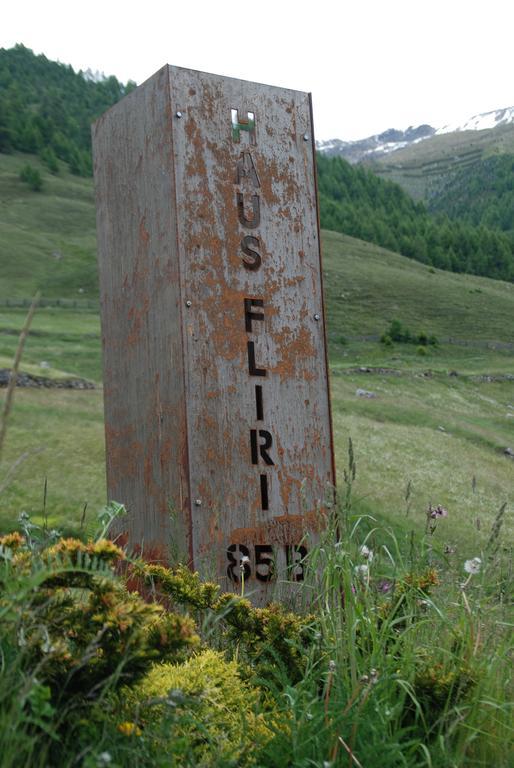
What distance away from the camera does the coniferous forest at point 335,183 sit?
114250 mm

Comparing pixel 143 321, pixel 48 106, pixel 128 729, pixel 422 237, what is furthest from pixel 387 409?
pixel 48 106

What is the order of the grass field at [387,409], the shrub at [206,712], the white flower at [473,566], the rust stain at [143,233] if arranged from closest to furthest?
1. the shrub at [206,712]
2. the white flower at [473,566]
3. the rust stain at [143,233]
4. the grass field at [387,409]

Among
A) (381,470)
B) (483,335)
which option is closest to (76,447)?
(381,470)

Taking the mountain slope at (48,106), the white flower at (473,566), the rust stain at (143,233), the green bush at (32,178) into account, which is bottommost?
the white flower at (473,566)

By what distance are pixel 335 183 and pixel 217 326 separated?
140 m

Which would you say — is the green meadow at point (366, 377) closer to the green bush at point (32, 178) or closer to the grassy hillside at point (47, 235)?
the grassy hillside at point (47, 235)

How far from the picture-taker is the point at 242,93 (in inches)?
213

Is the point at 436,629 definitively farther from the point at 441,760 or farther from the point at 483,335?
the point at 483,335

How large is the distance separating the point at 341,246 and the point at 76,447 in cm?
7777

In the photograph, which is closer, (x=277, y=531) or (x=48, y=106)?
(x=277, y=531)

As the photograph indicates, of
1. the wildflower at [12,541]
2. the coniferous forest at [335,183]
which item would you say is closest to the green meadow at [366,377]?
the wildflower at [12,541]

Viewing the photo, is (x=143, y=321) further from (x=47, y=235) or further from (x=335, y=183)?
(x=335, y=183)

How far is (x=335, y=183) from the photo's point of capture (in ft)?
461

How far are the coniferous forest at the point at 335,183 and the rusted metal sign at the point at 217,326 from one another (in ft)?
324
